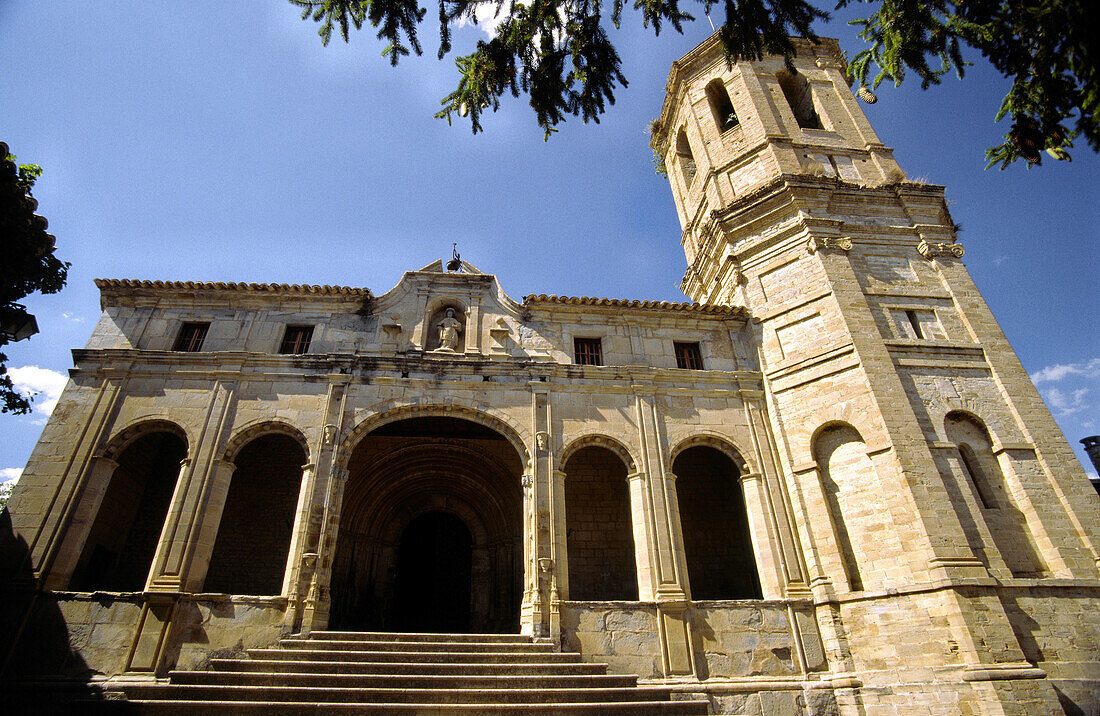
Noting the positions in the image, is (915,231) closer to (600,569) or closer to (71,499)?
(600,569)

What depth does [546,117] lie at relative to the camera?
23.2 feet

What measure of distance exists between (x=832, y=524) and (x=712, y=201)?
33.9 ft

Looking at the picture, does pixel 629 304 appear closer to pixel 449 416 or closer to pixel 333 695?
pixel 449 416

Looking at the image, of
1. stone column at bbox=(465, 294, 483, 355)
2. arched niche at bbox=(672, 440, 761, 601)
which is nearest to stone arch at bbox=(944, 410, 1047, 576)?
arched niche at bbox=(672, 440, 761, 601)

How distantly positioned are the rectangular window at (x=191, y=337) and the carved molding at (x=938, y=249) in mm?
18405

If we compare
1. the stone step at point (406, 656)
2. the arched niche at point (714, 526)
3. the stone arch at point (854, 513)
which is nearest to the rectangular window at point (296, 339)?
the stone step at point (406, 656)

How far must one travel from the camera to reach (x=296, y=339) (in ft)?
43.1

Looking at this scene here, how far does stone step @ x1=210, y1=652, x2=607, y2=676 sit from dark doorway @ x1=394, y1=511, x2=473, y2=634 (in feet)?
16.1

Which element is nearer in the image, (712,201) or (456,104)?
(456,104)

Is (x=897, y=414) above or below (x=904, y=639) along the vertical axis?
above

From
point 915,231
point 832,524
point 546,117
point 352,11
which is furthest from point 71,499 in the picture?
point 915,231

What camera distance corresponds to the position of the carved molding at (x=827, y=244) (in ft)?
44.4

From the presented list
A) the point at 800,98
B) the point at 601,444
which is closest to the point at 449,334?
the point at 601,444

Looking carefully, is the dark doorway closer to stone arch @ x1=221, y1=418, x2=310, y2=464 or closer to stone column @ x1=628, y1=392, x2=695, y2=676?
stone arch @ x1=221, y1=418, x2=310, y2=464
